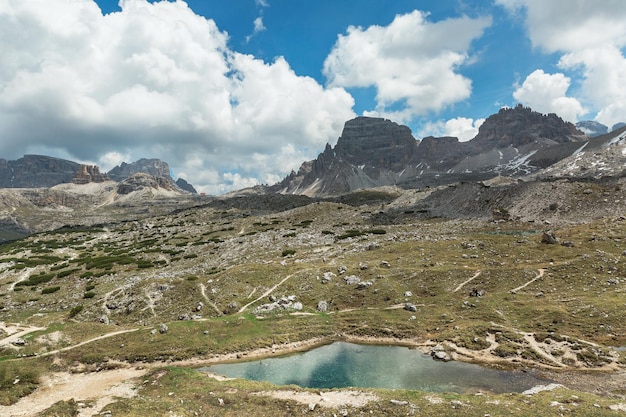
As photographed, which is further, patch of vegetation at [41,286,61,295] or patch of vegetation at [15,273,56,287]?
patch of vegetation at [15,273,56,287]

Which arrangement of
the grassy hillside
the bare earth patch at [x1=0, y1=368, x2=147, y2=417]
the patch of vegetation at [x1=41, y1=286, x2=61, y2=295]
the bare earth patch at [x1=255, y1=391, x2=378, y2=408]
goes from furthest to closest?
the patch of vegetation at [x1=41, y1=286, x2=61, y2=295] → the grassy hillside → the bare earth patch at [x1=0, y1=368, x2=147, y2=417] → the bare earth patch at [x1=255, y1=391, x2=378, y2=408]

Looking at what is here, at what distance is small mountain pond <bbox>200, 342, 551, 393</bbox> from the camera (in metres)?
28.2

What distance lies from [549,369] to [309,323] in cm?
2422

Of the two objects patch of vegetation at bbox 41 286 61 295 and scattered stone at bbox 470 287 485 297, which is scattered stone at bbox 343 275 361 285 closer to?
scattered stone at bbox 470 287 485 297

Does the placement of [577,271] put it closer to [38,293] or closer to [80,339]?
[80,339]

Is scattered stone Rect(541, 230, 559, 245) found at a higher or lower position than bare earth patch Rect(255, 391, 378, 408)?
higher

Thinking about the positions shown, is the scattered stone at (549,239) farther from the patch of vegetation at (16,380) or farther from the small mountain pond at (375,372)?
the patch of vegetation at (16,380)

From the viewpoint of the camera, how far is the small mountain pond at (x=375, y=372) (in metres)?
28.2

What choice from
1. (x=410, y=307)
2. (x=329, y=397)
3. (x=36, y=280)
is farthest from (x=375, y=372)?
(x=36, y=280)

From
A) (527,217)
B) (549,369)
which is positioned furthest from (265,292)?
(527,217)

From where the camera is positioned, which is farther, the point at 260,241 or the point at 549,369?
the point at 260,241

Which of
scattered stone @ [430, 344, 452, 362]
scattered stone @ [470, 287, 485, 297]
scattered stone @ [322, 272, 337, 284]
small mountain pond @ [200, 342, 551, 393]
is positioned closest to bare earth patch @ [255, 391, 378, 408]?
small mountain pond @ [200, 342, 551, 393]

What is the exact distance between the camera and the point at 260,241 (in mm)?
92250

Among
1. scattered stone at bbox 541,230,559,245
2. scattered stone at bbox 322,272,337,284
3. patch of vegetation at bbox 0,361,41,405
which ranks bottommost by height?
patch of vegetation at bbox 0,361,41,405
